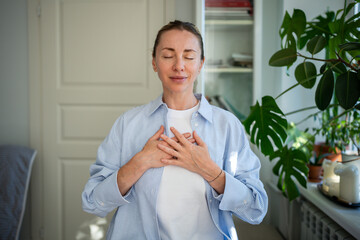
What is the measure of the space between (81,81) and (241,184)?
1.74 m

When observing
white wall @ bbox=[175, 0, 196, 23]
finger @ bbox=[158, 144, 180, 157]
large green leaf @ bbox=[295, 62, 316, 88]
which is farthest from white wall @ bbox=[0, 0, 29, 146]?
large green leaf @ bbox=[295, 62, 316, 88]

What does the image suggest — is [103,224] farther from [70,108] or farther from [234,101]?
[234,101]

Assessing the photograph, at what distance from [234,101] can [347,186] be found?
918 millimetres

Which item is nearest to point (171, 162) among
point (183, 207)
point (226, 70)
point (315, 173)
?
point (183, 207)

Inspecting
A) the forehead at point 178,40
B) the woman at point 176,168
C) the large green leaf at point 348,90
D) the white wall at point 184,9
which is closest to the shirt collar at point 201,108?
the woman at point 176,168

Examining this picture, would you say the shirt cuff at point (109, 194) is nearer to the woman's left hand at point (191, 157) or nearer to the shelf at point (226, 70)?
the woman's left hand at point (191, 157)

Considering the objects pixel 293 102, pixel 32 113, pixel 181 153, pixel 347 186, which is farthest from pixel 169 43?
pixel 32 113

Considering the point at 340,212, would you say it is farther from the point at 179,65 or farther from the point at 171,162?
the point at 179,65

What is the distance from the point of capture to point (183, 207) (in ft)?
3.44

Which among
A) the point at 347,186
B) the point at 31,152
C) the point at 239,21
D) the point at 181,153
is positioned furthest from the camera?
the point at 31,152

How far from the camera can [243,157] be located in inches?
44.1

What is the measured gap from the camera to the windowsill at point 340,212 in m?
1.25

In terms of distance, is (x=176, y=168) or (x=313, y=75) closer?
(x=176, y=168)

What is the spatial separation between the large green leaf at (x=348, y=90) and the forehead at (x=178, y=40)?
0.53 meters
